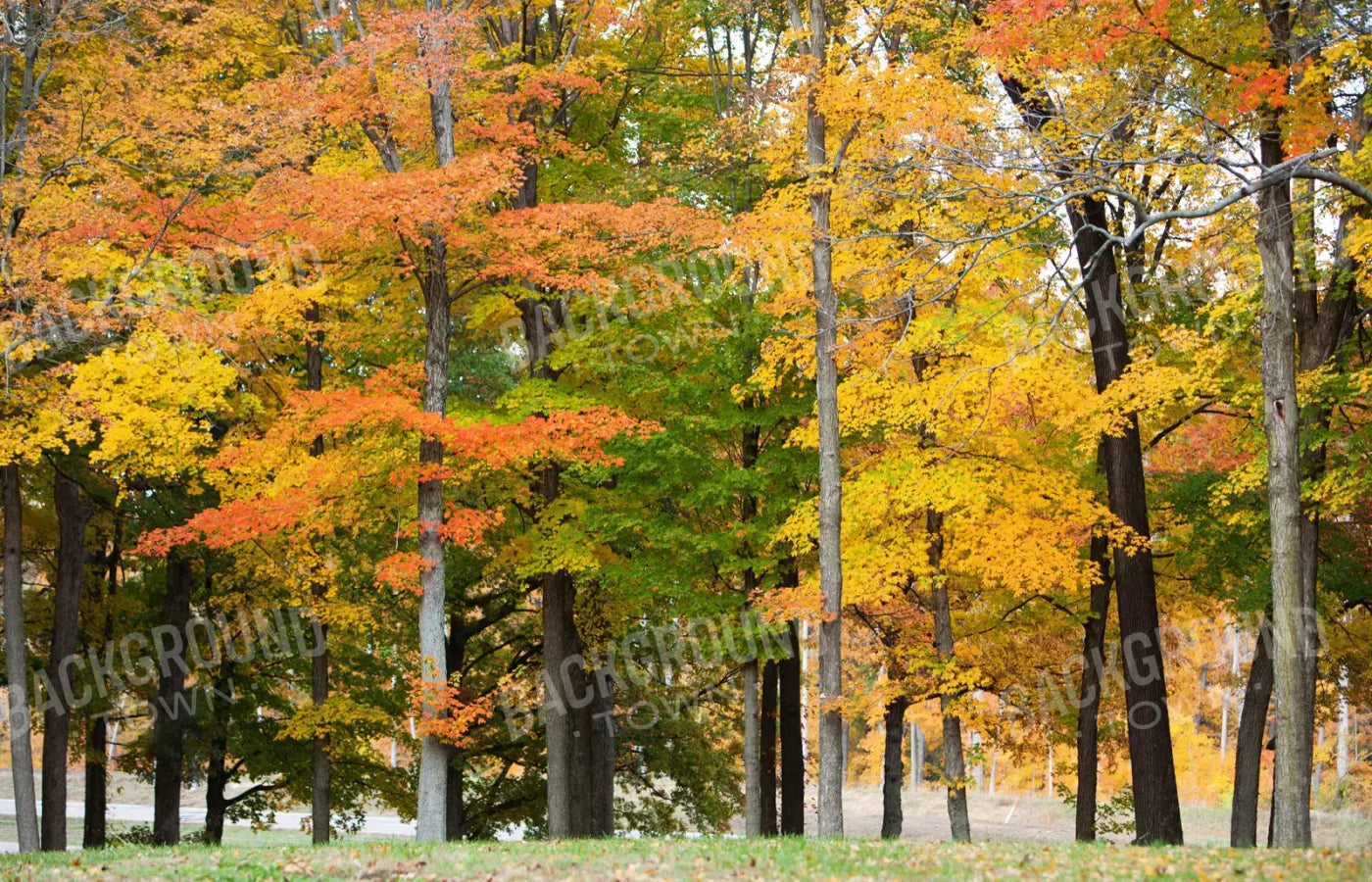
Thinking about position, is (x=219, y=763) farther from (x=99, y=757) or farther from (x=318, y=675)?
(x=318, y=675)

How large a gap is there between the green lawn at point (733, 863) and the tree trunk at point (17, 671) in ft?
22.8

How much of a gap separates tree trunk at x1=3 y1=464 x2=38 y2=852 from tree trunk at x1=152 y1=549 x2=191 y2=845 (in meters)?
4.38

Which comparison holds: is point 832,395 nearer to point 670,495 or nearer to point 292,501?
point 670,495

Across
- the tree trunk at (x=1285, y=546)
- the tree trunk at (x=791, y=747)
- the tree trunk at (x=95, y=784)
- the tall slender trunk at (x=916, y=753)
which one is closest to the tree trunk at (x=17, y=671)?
the tree trunk at (x=95, y=784)

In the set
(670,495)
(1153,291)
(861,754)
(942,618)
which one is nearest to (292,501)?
(670,495)

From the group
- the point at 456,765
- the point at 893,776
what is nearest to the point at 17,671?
the point at 456,765

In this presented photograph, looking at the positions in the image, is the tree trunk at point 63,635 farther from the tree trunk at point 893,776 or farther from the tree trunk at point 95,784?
the tree trunk at point 893,776

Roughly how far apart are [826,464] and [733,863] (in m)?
7.95

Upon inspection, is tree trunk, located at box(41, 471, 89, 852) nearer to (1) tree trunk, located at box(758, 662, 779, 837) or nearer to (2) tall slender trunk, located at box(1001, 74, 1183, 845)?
(1) tree trunk, located at box(758, 662, 779, 837)

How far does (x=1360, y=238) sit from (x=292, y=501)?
1423 centimetres

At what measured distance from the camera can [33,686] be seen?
77.4 ft

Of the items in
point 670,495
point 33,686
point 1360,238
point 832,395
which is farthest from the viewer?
point 33,686

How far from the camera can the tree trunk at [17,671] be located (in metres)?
17.7

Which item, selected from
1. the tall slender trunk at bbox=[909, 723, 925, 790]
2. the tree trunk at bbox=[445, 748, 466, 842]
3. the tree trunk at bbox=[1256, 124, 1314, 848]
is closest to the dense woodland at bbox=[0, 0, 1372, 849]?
the tree trunk at bbox=[1256, 124, 1314, 848]
